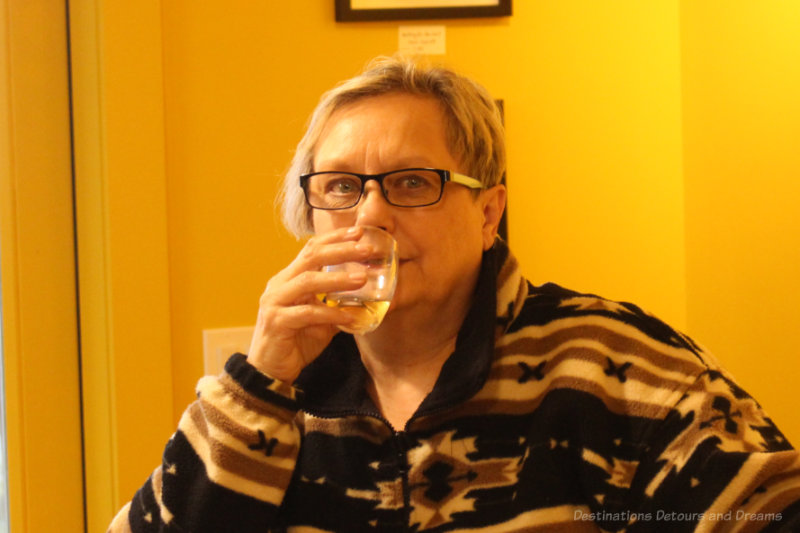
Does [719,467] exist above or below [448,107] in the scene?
below

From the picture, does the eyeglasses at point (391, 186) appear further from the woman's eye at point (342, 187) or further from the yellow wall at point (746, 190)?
the yellow wall at point (746, 190)

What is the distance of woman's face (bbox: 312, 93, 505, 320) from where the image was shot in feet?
3.30

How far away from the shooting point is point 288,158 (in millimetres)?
1644

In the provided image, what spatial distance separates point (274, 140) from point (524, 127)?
649 mm

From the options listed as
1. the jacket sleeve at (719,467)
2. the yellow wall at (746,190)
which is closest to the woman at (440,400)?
the jacket sleeve at (719,467)

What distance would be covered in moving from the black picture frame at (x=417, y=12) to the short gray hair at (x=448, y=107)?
0.53 meters

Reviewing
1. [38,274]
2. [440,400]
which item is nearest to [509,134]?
[440,400]

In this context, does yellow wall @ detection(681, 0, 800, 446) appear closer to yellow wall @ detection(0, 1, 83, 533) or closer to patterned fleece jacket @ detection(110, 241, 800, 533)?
patterned fleece jacket @ detection(110, 241, 800, 533)

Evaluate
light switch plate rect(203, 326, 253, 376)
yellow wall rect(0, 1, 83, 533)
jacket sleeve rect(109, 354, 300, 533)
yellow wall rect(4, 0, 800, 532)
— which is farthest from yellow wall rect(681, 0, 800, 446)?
yellow wall rect(0, 1, 83, 533)

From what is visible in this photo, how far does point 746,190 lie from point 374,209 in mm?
929

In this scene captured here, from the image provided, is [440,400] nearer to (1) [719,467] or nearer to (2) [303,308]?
(2) [303,308]

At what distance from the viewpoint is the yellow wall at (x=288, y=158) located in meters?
1.50

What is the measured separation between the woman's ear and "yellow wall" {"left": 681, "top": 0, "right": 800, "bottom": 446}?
25.0 inches

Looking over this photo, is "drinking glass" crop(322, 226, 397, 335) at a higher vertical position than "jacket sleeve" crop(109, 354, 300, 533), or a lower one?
higher
